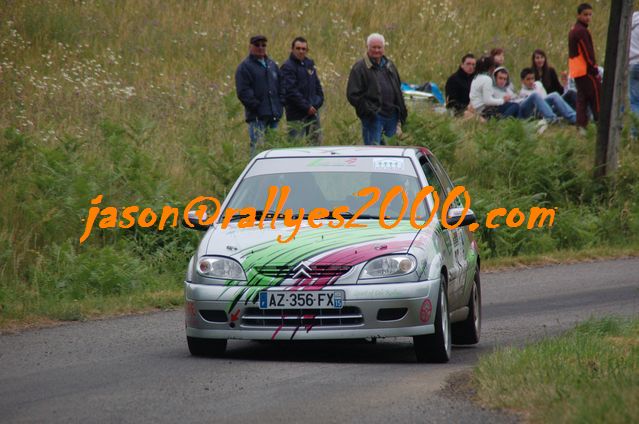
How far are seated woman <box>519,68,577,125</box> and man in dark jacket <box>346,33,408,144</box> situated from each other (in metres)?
6.28

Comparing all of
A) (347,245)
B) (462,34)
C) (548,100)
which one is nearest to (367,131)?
(548,100)

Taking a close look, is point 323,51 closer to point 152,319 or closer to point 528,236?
point 528,236

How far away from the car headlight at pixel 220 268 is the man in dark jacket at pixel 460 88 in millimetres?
15608

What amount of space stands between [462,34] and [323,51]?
4.90 meters

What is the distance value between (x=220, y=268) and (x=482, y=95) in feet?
51.4

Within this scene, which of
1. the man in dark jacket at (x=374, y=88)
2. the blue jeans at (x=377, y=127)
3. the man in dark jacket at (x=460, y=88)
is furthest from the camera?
the man in dark jacket at (x=460, y=88)

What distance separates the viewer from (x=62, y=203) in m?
16.4

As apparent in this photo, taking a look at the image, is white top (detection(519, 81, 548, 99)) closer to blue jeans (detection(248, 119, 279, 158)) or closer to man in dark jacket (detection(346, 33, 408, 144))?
man in dark jacket (detection(346, 33, 408, 144))

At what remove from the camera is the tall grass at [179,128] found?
1600 cm

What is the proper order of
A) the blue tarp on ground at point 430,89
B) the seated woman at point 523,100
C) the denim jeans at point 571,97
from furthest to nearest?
the denim jeans at point 571,97 → the blue tarp on ground at point 430,89 → the seated woman at point 523,100

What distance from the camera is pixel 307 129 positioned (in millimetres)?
20578

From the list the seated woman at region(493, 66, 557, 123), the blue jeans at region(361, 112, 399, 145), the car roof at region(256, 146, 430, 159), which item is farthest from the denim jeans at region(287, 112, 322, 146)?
the car roof at region(256, 146, 430, 159)

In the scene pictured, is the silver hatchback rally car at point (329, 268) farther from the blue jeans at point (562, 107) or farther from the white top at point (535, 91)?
the blue jeans at point (562, 107)

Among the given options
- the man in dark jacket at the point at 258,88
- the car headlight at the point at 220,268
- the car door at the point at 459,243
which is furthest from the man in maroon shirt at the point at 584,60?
the car headlight at the point at 220,268
